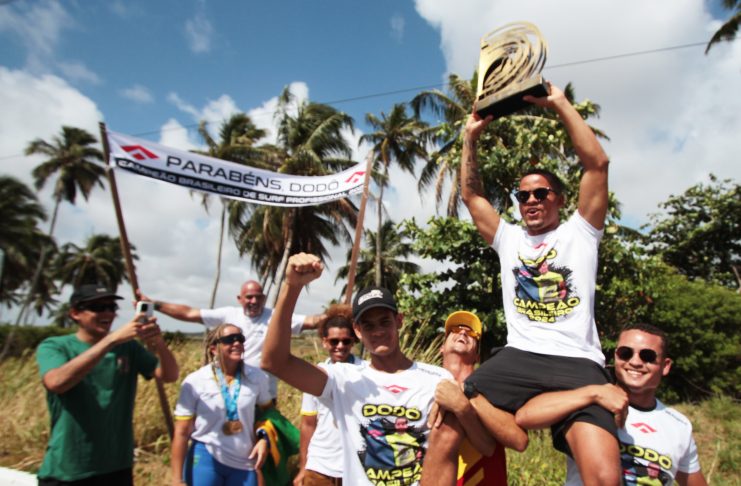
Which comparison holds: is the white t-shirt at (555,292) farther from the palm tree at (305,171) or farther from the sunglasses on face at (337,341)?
the palm tree at (305,171)

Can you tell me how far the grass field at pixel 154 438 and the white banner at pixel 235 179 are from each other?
2615mm

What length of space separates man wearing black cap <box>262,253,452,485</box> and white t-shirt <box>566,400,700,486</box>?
2.71 feet

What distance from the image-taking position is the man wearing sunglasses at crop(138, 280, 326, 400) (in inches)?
194

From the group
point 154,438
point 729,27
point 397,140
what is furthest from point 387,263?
point 154,438

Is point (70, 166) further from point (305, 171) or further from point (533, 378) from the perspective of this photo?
point (533, 378)

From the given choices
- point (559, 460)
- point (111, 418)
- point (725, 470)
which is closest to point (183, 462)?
point (111, 418)

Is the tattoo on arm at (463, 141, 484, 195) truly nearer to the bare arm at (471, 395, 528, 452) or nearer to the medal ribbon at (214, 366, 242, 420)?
the bare arm at (471, 395, 528, 452)

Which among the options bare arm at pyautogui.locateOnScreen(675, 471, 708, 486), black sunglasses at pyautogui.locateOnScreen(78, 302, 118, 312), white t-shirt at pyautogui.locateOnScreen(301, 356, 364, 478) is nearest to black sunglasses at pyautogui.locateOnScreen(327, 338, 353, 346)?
white t-shirt at pyautogui.locateOnScreen(301, 356, 364, 478)

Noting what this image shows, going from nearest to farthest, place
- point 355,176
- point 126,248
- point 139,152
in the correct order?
1. point 126,248
2. point 139,152
3. point 355,176

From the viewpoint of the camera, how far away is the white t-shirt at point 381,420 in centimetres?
225

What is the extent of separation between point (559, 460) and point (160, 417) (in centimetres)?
483

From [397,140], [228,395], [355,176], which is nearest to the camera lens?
[228,395]

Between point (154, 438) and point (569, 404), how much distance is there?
5491mm

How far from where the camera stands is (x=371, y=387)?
236 cm
